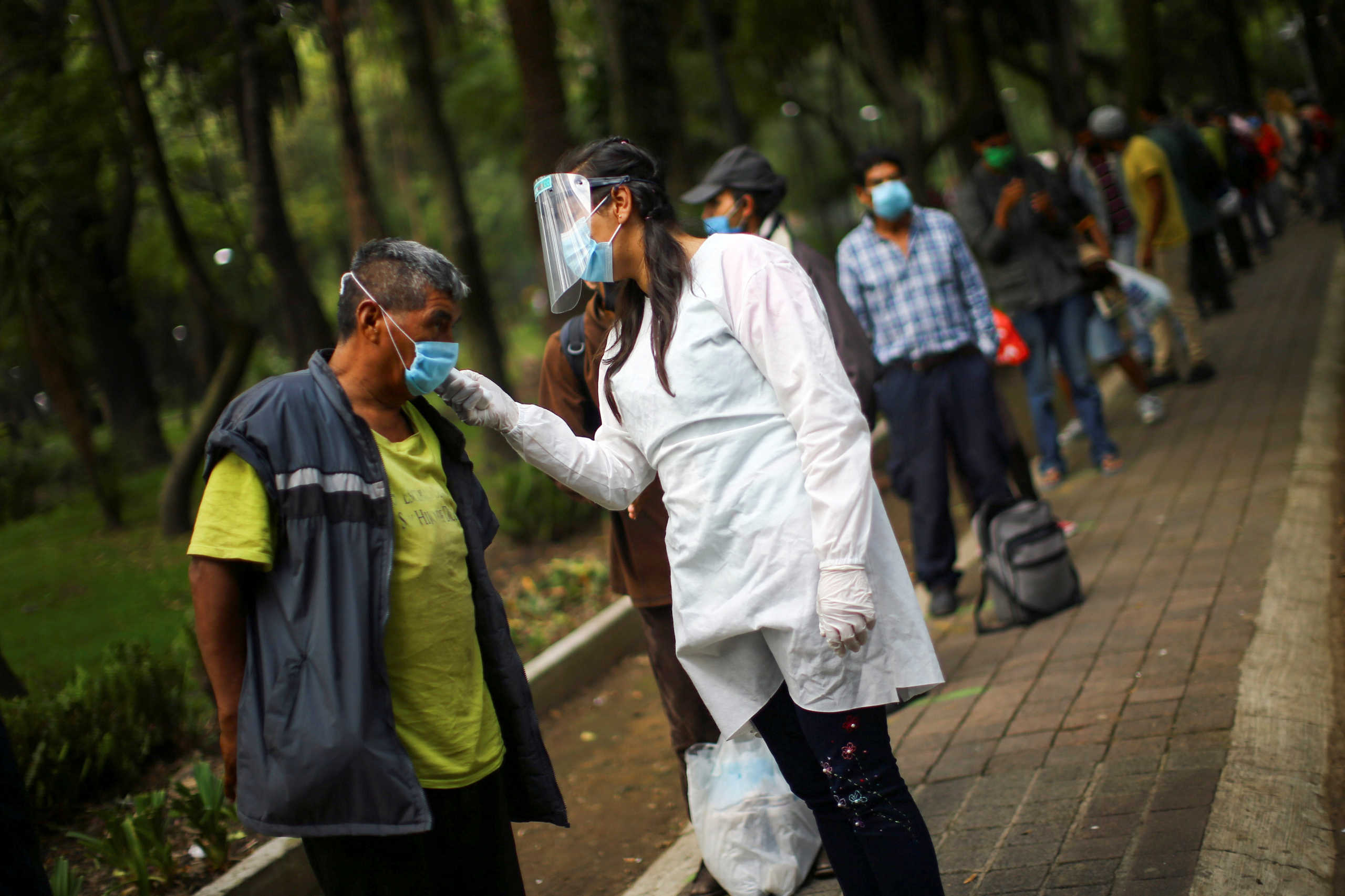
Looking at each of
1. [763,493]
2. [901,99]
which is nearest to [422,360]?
[763,493]

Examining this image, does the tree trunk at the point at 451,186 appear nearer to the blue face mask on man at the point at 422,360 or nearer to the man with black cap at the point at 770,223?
the man with black cap at the point at 770,223

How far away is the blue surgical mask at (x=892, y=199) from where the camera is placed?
18.2ft

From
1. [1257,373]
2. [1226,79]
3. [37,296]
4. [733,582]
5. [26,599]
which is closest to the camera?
[733,582]

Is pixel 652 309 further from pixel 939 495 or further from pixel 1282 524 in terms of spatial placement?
pixel 1282 524

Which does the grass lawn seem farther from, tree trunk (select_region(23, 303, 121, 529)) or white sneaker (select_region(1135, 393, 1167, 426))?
white sneaker (select_region(1135, 393, 1167, 426))

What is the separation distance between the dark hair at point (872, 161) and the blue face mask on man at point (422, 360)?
11.7ft

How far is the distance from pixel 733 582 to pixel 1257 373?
26.4 feet

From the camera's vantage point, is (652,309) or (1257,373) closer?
(652,309)

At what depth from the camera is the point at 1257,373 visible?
9.21 metres

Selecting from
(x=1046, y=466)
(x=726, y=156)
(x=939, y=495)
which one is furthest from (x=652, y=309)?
(x=1046, y=466)

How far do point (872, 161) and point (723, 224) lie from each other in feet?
5.09

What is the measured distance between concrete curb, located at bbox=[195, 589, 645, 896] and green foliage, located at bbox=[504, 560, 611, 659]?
21 centimetres

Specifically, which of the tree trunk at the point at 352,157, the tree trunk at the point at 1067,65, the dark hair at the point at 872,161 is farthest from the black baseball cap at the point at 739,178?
the tree trunk at the point at 1067,65

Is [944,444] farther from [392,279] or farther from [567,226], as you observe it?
[392,279]
